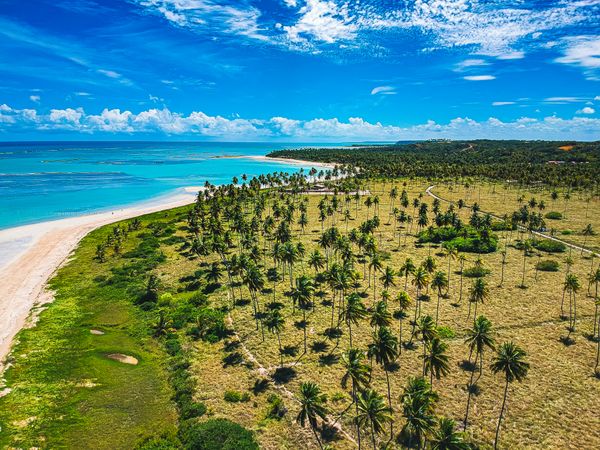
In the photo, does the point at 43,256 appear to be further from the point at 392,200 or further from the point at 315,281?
the point at 392,200

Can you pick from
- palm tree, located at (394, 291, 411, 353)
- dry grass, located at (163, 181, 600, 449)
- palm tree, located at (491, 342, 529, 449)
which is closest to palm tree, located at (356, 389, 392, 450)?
dry grass, located at (163, 181, 600, 449)

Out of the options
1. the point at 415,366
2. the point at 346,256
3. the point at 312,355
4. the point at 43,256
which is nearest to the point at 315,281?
the point at 346,256

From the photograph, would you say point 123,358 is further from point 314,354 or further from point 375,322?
point 375,322

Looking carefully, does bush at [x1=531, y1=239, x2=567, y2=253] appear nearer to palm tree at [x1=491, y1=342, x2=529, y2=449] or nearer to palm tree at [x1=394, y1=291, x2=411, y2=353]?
palm tree at [x1=394, y1=291, x2=411, y2=353]

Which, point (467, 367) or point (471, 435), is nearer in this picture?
point (471, 435)

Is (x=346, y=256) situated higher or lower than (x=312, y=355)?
higher

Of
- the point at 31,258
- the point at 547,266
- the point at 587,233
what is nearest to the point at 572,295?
the point at 547,266
